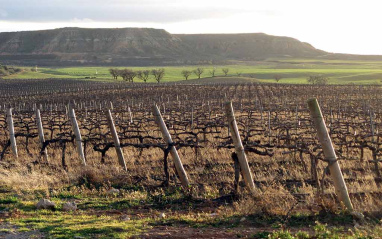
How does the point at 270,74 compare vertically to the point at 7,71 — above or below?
below

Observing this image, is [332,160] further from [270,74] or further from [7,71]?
[7,71]

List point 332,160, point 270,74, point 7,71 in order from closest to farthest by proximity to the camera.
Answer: point 332,160 → point 7,71 → point 270,74

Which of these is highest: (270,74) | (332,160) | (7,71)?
(332,160)

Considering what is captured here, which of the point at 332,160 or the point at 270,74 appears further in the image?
the point at 270,74

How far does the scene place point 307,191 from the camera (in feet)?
27.3

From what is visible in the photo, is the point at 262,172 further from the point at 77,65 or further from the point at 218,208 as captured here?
the point at 77,65

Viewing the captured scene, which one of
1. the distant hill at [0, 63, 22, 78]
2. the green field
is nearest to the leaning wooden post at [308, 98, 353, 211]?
the green field

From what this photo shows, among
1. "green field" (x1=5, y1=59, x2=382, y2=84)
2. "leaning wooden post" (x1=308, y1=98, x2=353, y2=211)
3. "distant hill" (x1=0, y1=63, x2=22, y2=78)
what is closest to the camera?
"leaning wooden post" (x1=308, y1=98, x2=353, y2=211)

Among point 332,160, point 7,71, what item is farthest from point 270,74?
point 332,160

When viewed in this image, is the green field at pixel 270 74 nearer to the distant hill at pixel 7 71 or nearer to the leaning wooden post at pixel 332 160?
the distant hill at pixel 7 71

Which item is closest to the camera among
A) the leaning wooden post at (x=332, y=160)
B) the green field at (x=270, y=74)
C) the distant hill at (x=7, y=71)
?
the leaning wooden post at (x=332, y=160)

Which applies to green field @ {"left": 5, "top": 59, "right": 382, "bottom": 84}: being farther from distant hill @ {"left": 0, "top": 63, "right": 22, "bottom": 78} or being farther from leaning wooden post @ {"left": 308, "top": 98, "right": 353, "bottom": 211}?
leaning wooden post @ {"left": 308, "top": 98, "right": 353, "bottom": 211}

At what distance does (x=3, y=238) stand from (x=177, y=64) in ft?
550

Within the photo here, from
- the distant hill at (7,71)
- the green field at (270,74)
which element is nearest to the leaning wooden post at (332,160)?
the green field at (270,74)
